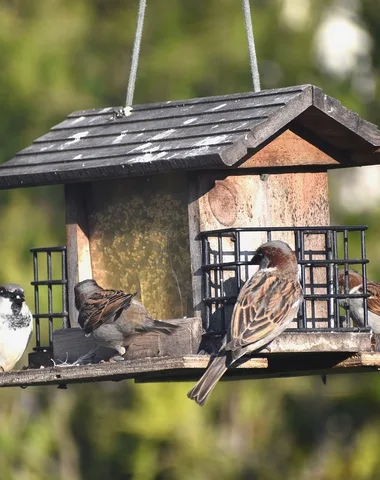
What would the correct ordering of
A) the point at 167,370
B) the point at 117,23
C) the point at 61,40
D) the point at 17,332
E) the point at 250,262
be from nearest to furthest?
the point at 167,370 → the point at 250,262 → the point at 17,332 → the point at 61,40 → the point at 117,23

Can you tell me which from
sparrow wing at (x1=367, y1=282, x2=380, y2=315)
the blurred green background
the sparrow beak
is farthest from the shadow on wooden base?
the blurred green background

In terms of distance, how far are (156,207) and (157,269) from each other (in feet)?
1.03

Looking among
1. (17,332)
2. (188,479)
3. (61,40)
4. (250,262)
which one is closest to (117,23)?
(61,40)

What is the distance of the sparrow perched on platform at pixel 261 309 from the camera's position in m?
6.34

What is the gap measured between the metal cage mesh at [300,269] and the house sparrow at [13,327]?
5.18ft

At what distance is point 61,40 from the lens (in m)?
13.0

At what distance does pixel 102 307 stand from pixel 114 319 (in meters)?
0.13

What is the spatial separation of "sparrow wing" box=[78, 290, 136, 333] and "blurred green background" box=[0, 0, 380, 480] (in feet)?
13.7

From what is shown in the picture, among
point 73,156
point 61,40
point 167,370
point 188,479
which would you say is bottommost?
point 188,479

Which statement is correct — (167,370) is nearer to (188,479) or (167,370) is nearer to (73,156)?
(73,156)

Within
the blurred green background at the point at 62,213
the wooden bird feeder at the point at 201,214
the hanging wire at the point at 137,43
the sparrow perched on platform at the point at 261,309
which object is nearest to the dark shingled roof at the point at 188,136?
the wooden bird feeder at the point at 201,214

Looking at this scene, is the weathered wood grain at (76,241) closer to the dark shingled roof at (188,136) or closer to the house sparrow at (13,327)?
the dark shingled roof at (188,136)

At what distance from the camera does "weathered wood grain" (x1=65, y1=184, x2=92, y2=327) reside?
7.31 metres

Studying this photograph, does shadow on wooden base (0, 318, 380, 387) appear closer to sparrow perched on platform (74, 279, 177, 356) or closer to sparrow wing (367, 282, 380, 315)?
sparrow perched on platform (74, 279, 177, 356)
